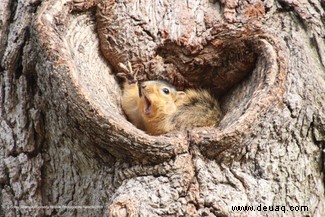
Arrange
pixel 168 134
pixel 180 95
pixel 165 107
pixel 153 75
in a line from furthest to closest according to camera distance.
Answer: pixel 165 107
pixel 180 95
pixel 153 75
pixel 168 134

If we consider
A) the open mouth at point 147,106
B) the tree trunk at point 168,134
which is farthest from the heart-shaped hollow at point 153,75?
the open mouth at point 147,106

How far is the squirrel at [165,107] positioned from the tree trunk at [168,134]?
8cm

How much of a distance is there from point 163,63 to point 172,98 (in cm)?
37

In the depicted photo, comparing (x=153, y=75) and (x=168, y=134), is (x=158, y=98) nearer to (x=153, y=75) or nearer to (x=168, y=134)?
(x=153, y=75)

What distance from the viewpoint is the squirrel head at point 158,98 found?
4355 mm

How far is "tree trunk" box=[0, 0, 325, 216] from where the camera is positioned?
3314mm

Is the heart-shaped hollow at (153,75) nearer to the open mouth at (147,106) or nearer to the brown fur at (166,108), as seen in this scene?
the brown fur at (166,108)

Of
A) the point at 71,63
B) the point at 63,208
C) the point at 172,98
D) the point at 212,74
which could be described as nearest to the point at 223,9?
the point at 212,74

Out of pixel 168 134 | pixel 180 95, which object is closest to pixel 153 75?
pixel 180 95

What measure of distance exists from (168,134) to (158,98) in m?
1.07

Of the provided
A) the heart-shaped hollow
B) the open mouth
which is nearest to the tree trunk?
the heart-shaped hollow

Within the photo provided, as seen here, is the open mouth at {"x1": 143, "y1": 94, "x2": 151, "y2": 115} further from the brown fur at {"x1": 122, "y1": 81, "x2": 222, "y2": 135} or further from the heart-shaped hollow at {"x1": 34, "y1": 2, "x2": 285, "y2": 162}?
the heart-shaped hollow at {"x1": 34, "y1": 2, "x2": 285, "y2": 162}

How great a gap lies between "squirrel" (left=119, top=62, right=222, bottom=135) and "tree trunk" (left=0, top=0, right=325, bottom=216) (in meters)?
0.08

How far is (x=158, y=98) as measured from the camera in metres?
4.51
